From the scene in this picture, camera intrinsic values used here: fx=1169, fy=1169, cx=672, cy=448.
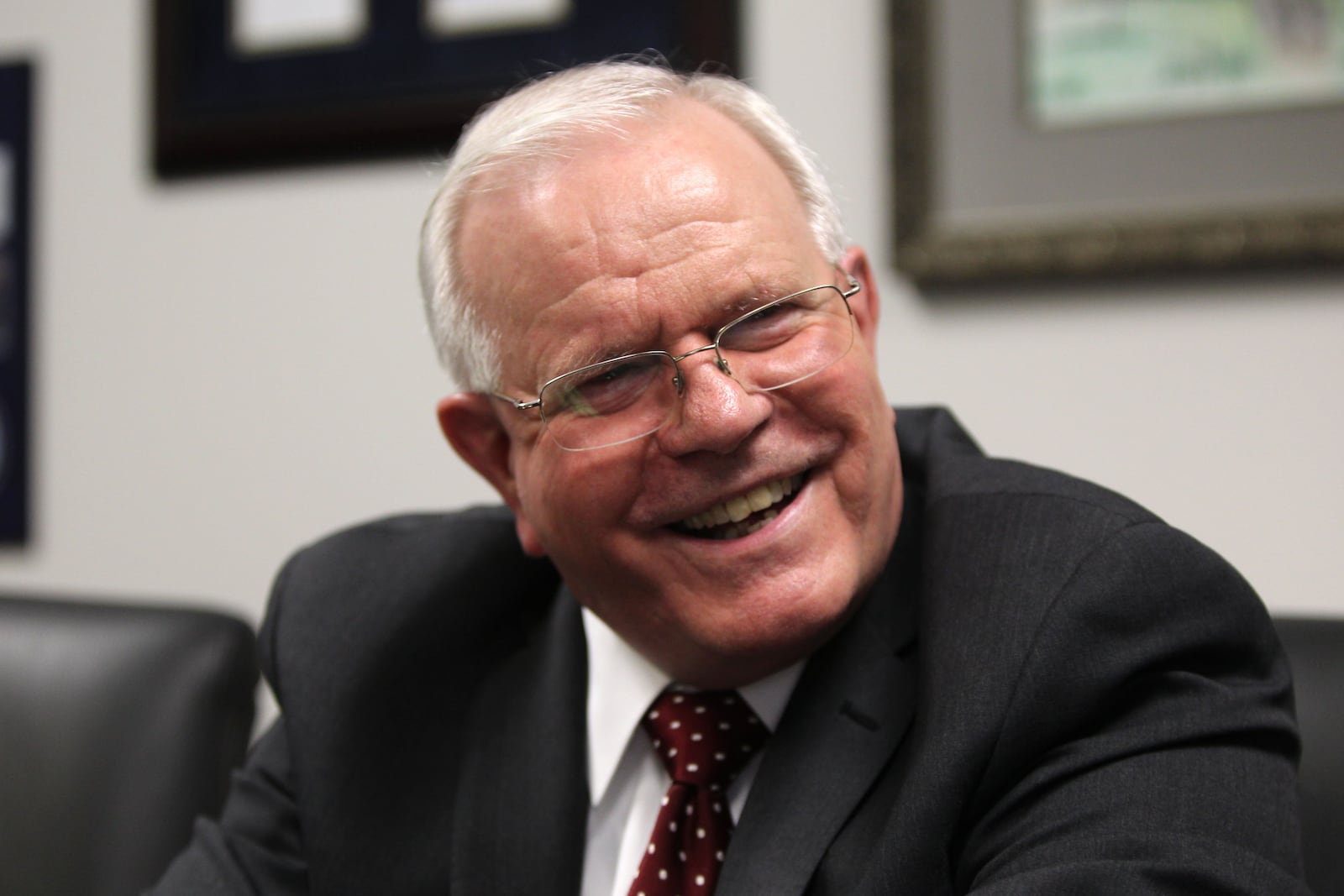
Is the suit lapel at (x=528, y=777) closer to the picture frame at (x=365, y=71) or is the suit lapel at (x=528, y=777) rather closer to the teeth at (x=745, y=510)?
the teeth at (x=745, y=510)

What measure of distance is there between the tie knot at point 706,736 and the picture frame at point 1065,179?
31.4 inches

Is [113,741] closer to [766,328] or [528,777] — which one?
[528,777]

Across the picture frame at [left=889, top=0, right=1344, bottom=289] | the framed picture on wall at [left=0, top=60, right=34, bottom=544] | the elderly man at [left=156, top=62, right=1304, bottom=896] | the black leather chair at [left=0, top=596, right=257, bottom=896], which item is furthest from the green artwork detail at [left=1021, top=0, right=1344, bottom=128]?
the framed picture on wall at [left=0, top=60, right=34, bottom=544]

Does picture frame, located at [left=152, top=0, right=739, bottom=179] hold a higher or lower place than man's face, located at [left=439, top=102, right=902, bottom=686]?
higher

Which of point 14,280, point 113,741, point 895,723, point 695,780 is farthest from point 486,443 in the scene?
point 14,280

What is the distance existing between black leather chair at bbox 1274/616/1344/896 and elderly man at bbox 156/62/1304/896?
0.20m

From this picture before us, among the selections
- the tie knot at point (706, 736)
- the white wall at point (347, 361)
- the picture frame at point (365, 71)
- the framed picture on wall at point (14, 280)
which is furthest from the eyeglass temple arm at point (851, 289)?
the framed picture on wall at point (14, 280)

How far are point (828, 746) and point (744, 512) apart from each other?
25 centimetres

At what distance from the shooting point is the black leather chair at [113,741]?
5.10 feet

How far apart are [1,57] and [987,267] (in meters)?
1.94

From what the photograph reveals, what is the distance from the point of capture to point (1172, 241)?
1662 millimetres

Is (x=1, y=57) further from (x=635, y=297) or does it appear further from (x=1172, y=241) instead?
(x=1172, y=241)

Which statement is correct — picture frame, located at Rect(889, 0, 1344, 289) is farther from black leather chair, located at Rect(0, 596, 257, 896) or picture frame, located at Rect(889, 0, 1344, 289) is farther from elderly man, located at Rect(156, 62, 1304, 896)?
black leather chair, located at Rect(0, 596, 257, 896)

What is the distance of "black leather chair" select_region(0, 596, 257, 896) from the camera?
1556 millimetres
